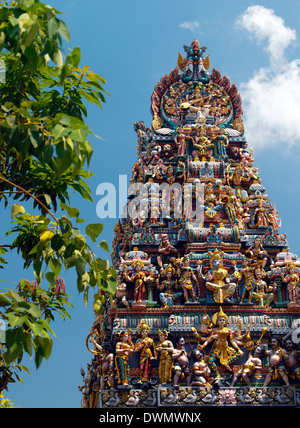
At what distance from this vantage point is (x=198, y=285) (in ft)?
63.0

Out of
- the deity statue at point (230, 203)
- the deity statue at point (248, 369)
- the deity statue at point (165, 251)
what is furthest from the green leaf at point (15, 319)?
the deity statue at point (230, 203)

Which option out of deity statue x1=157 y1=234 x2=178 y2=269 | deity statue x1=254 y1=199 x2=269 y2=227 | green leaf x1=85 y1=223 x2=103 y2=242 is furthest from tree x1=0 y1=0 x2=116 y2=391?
deity statue x1=254 y1=199 x2=269 y2=227

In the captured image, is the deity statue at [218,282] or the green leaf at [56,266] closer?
the green leaf at [56,266]

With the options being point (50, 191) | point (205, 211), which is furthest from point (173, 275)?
point (50, 191)

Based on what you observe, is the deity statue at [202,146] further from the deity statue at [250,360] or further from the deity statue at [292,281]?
the deity statue at [250,360]

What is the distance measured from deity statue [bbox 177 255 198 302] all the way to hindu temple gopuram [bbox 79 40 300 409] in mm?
47

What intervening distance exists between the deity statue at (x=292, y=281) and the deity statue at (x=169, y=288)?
3733mm

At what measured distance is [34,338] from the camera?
646 centimetres

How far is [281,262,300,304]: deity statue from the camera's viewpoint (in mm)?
19359

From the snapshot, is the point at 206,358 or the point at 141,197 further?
the point at 141,197

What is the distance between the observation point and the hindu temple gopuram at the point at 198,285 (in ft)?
57.7

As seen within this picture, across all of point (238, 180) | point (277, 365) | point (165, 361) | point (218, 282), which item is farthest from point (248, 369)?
point (238, 180)
